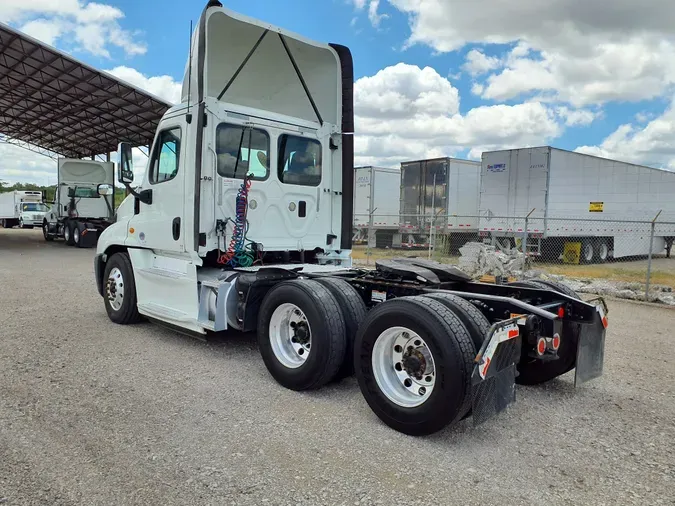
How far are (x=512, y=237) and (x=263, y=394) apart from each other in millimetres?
14192

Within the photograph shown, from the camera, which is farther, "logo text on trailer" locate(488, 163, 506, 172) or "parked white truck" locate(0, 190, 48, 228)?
"parked white truck" locate(0, 190, 48, 228)

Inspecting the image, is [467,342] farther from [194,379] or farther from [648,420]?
[194,379]

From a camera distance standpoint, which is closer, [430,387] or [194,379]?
[430,387]

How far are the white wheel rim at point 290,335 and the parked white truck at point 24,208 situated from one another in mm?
36536

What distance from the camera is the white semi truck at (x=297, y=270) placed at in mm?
3715

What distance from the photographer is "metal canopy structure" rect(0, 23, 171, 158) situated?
2033cm

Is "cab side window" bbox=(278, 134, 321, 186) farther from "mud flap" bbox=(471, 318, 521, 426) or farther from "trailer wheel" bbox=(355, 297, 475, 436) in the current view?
"mud flap" bbox=(471, 318, 521, 426)

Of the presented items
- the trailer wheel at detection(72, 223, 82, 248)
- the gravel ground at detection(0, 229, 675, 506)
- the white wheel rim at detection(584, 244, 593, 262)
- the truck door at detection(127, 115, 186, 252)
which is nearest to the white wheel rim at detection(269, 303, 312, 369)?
the gravel ground at detection(0, 229, 675, 506)

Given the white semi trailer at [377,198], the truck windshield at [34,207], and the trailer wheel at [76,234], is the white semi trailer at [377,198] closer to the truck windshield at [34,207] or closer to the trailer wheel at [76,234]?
the trailer wheel at [76,234]

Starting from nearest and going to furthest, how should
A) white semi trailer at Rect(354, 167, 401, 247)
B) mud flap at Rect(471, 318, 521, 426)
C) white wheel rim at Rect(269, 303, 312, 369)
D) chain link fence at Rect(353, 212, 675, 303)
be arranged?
mud flap at Rect(471, 318, 521, 426), white wheel rim at Rect(269, 303, 312, 369), chain link fence at Rect(353, 212, 675, 303), white semi trailer at Rect(354, 167, 401, 247)

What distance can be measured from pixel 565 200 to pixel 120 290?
46.5ft

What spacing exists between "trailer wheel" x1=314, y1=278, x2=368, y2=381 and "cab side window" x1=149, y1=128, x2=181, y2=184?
8.49 ft

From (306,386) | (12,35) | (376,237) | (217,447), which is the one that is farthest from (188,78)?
(376,237)

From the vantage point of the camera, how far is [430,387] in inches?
147
